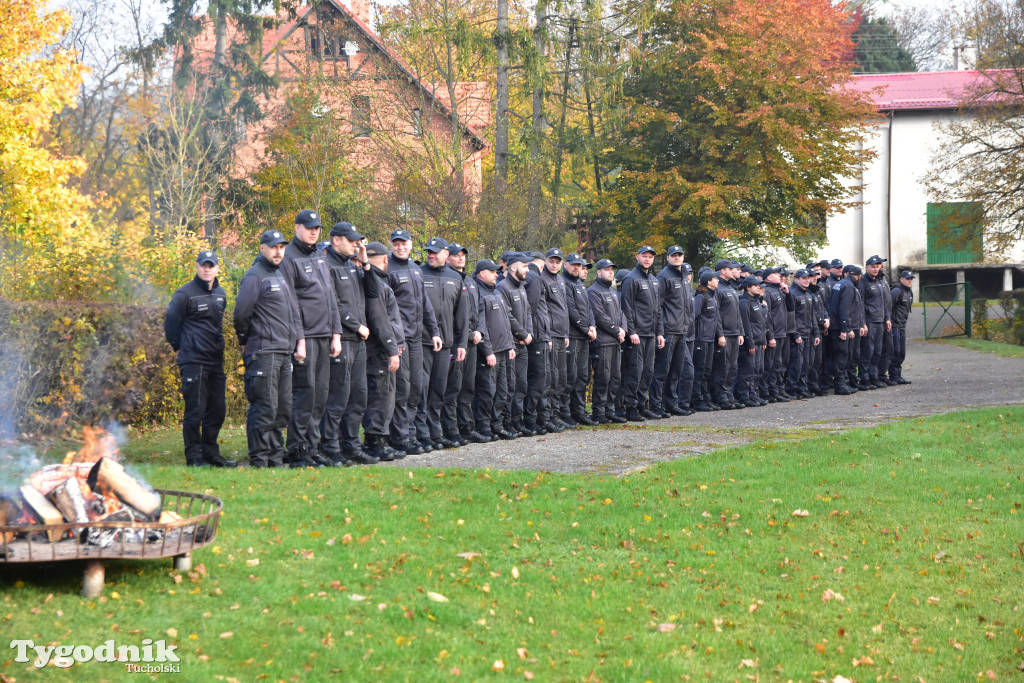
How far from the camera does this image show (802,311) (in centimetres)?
1945

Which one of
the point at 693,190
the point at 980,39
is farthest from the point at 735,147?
the point at 980,39

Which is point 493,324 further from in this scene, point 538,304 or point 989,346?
point 989,346

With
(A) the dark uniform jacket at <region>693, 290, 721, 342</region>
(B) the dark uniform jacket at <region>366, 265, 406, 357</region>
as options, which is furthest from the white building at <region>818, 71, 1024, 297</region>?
(B) the dark uniform jacket at <region>366, 265, 406, 357</region>

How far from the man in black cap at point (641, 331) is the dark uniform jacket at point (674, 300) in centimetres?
30

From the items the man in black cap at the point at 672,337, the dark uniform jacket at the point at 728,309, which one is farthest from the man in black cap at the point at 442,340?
the dark uniform jacket at the point at 728,309

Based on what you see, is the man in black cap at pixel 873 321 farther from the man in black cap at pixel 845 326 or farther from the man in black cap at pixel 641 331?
the man in black cap at pixel 641 331

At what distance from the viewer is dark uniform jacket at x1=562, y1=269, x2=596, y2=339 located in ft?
48.1

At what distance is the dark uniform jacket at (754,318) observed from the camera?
1809 centimetres

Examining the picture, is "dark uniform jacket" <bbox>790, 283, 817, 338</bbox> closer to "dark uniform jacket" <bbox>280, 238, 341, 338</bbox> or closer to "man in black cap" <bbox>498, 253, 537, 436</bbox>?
"man in black cap" <bbox>498, 253, 537, 436</bbox>

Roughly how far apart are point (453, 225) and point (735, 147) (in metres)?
8.60

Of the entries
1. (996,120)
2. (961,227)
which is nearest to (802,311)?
(961,227)

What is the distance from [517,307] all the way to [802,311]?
7.85 meters

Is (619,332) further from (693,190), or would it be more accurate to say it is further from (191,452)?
(693,190)

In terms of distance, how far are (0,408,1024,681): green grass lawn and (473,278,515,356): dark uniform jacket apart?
349cm
